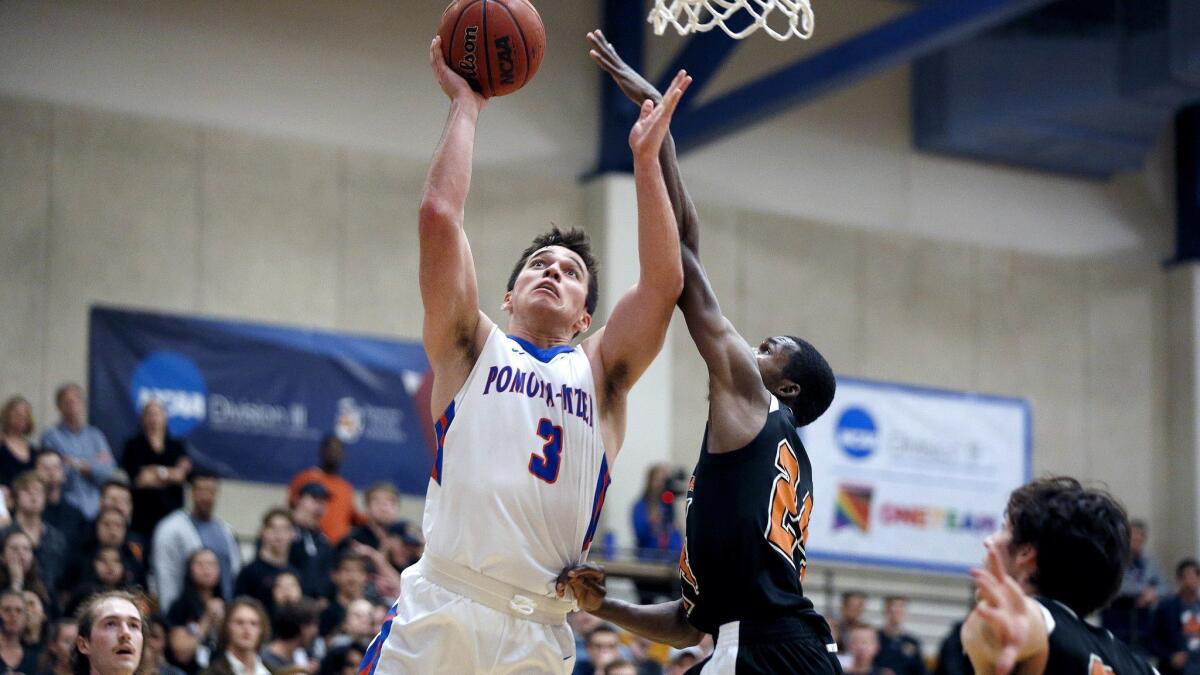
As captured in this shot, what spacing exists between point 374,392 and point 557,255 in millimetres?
11279

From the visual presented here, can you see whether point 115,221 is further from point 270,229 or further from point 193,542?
point 193,542

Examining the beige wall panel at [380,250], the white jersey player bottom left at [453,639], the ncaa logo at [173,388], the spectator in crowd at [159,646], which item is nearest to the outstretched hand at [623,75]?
the white jersey player bottom left at [453,639]

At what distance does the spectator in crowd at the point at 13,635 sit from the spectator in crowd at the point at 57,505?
5.86 ft

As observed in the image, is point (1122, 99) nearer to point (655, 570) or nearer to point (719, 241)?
point (719, 241)

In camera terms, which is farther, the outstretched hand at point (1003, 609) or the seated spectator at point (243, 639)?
the seated spectator at point (243, 639)

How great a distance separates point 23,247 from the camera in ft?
51.6

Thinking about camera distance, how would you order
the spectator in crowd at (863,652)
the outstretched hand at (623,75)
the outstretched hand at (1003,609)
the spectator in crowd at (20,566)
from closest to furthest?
the outstretched hand at (1003,609)
the outstretched hand at (623,75)
the spectator in crowd at (20,566)
the spectator in crowd at (863,652)

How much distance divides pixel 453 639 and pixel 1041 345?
16.7 metres

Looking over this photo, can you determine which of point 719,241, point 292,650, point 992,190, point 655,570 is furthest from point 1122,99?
point 292,650

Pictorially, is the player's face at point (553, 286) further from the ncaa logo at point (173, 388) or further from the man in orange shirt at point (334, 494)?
the ncaa logo at point (173, 388)

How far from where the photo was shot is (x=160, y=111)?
1647cm

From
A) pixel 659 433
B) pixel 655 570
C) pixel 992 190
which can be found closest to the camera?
pixel 655 570

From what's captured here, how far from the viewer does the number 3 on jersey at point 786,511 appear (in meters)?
5.56

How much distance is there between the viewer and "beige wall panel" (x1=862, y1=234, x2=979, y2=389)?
20016 millimetres
